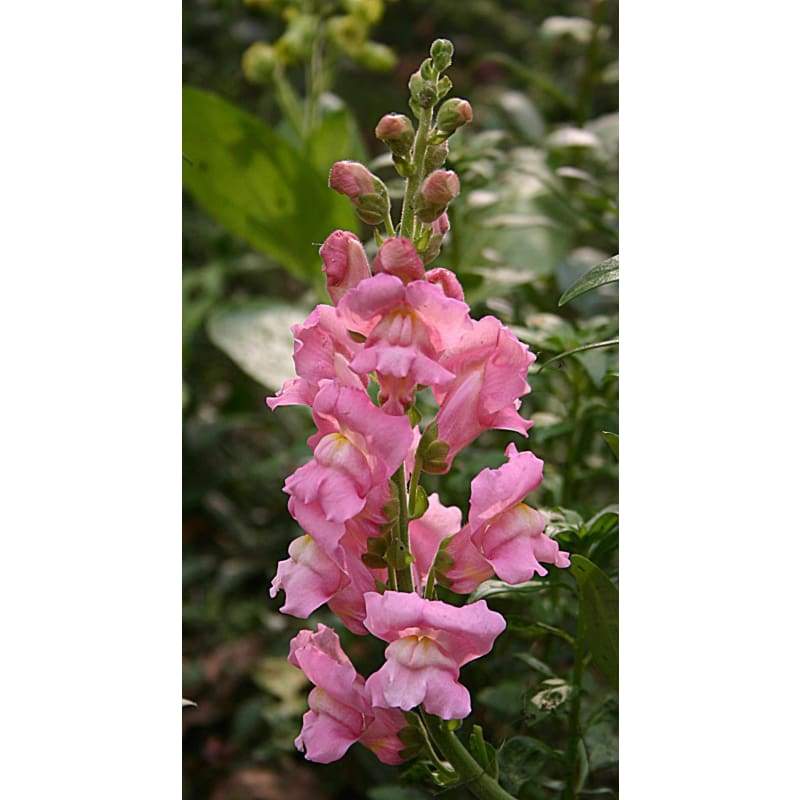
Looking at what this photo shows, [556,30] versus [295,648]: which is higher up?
[556,30]

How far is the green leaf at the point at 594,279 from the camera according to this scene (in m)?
0.63

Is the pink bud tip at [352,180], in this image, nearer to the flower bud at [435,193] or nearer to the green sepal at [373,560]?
the flower bud at [435,193]

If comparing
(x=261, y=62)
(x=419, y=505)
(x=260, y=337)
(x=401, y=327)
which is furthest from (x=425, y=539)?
(x=261, y=62)

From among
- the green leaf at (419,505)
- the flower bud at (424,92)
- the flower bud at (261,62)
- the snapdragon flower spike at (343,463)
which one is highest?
the flower bud at (424,92)

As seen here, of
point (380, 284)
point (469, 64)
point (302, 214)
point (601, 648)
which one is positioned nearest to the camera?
point (380, 284)

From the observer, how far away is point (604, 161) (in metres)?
1.23

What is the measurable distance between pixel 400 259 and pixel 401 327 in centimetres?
3

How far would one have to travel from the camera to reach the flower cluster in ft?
1.96

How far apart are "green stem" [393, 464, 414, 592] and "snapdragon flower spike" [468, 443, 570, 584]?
1.4 inches

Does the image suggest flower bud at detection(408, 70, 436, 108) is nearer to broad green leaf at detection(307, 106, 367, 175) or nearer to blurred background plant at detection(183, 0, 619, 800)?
blurred background plant at detection(183, 0, 619, 800)

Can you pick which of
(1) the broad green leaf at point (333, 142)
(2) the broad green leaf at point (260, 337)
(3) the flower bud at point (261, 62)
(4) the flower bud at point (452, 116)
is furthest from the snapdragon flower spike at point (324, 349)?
(3) the flower bud at point (261, 62)
